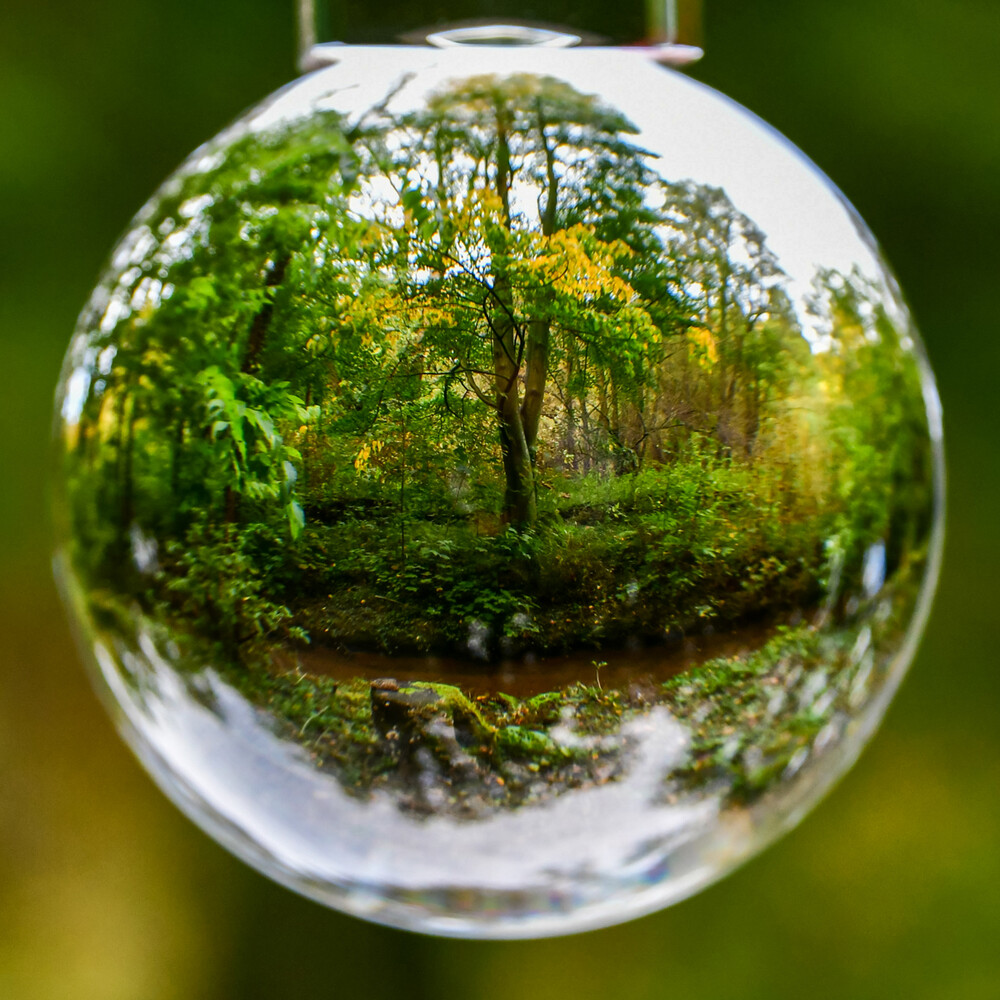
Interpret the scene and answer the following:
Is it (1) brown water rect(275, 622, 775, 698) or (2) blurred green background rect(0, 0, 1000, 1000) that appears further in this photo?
(2) blurred green background rect(0, 0, 1000, 1000)

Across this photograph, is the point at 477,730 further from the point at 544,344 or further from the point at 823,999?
the point at 823,999

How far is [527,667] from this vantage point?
0.59m

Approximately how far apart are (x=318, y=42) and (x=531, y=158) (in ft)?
0.71

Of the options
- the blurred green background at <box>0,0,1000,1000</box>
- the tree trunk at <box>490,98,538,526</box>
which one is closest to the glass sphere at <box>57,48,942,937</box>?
the tree trunk at <box>490,98,538,526</box>

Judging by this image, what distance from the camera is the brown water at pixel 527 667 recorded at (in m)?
0.58

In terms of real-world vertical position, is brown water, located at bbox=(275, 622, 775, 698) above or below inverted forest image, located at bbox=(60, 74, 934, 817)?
below

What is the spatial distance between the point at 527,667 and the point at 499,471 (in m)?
0.11

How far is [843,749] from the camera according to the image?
0.76 meters

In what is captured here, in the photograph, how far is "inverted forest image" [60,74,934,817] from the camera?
57 centimetres

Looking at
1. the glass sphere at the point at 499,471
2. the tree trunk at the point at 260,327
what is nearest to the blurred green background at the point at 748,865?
the glass sphere at the point at 499,471

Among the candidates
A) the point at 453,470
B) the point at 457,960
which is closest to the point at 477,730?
the point at 453,470

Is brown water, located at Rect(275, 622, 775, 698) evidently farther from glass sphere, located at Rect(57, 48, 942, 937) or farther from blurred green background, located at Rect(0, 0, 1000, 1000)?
blurred green background, located at Rect(0, 0, 1000, 1000)

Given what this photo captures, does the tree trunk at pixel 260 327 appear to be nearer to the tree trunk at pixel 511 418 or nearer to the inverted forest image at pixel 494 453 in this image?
the inverted forest image at pixel 494 453

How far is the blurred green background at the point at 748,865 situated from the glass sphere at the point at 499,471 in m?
1.40
